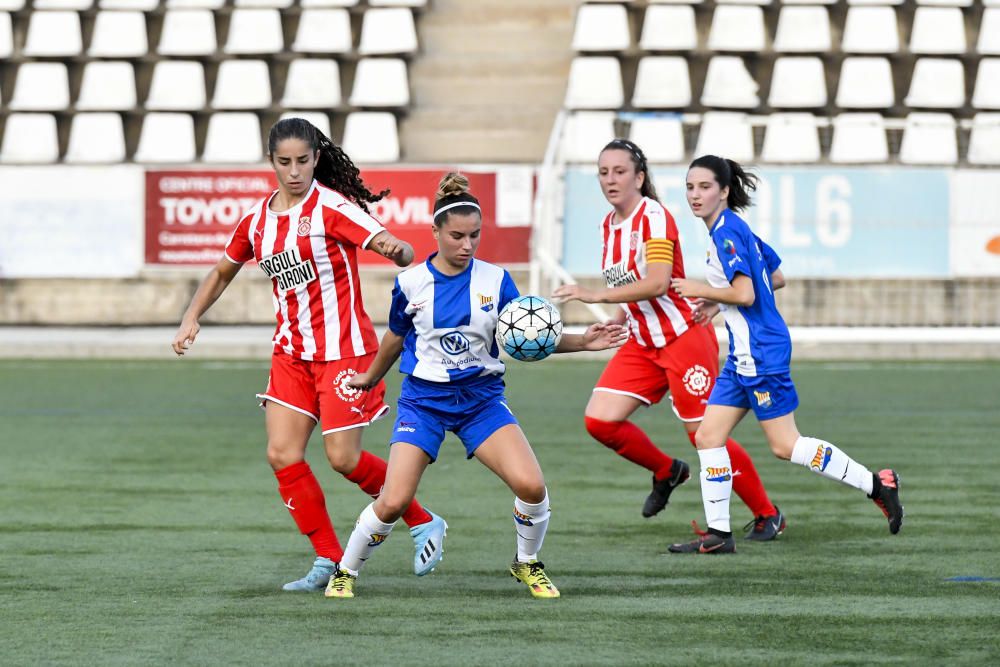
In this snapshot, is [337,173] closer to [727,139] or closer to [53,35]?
[727,139]

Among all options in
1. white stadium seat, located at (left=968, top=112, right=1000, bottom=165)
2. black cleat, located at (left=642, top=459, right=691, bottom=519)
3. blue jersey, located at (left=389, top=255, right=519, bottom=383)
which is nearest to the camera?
blue jersey, located at (left=389, top=255, right=519, bottom=383)

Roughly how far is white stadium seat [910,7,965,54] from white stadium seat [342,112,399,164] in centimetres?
689

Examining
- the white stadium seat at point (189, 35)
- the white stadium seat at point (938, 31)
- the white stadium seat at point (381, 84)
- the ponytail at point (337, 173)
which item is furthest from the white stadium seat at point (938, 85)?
the ponytail at point (337, 173)

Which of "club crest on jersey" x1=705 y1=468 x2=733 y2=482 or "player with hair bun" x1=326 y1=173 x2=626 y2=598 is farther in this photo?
"club crest on jersey" x1=705 y1=468 x2=733 y2=482

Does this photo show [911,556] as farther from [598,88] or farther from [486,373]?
[598,88]

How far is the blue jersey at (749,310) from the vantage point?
700 cm

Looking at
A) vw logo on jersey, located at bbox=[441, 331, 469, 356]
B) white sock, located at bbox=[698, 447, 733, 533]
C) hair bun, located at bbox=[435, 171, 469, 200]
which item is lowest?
white sock, located at bbox=[698, 447, 733, 533]

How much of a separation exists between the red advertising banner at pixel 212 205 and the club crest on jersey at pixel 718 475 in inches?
472

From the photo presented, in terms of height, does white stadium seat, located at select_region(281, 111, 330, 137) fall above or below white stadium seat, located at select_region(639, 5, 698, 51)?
below

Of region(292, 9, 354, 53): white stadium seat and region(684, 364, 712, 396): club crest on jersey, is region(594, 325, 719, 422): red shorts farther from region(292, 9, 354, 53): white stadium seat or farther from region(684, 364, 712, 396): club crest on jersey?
region(292, 9, 354, 53): white stadium seat

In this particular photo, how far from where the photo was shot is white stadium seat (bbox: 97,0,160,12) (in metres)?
22.4

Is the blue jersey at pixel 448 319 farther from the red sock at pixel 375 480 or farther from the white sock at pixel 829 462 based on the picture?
the white sock at pixel 829 462

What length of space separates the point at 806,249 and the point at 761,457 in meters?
7.93

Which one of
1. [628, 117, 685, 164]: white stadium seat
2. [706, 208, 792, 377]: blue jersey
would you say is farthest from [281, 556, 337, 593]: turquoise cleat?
[628, 117, 685, 164]: white stadium seat
